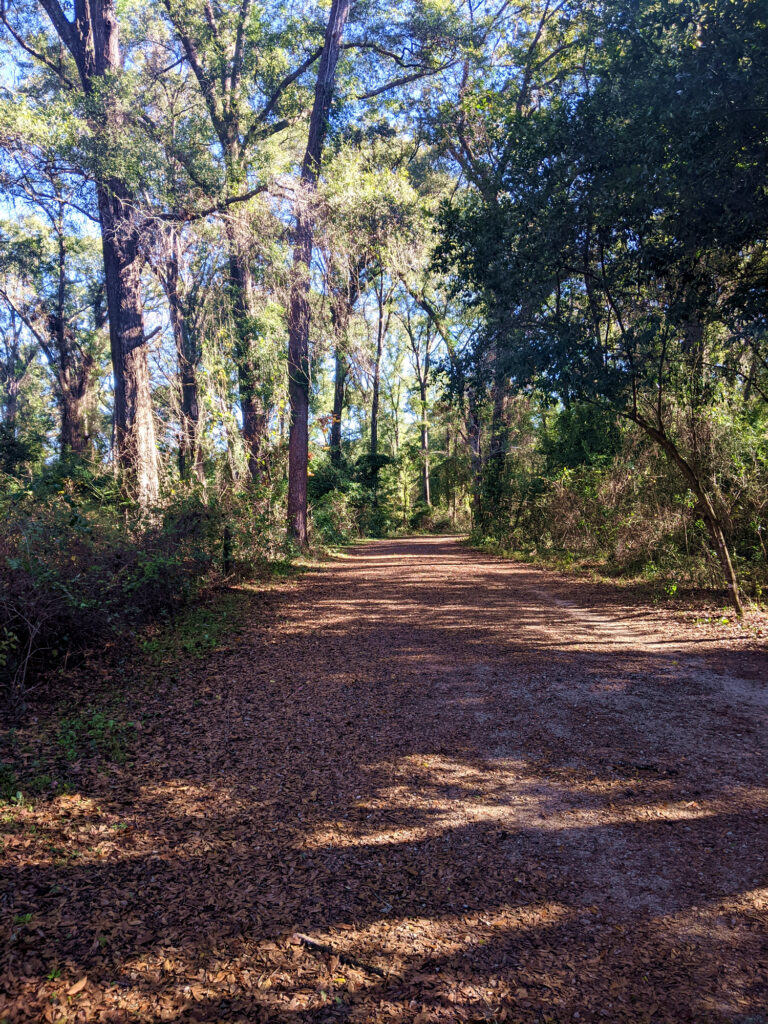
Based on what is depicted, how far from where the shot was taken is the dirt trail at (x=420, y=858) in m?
1.98

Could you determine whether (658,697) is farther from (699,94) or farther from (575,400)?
(699,94)

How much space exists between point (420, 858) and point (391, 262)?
14.0m

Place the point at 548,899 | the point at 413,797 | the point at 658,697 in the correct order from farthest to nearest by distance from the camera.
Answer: the point at 658,697, the point at 413,797, the point at 548,899

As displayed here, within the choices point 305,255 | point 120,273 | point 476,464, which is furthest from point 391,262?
point 476,464

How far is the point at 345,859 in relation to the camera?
273 centimetres

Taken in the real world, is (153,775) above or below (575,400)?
below

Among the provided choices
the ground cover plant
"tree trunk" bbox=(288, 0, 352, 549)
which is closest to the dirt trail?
the ground cover plant

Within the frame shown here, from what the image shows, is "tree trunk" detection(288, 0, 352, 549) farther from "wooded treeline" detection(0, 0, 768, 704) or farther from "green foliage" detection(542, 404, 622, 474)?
"green foliage" detection(542, 404, 622, 474)

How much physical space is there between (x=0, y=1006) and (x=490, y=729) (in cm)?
311

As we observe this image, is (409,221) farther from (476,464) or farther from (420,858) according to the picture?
(420,858)

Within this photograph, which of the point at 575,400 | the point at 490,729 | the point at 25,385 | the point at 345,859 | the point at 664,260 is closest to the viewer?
the point at 345,859

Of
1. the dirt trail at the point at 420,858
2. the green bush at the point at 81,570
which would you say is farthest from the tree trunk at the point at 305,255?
the dirt trail at the point at 420,858

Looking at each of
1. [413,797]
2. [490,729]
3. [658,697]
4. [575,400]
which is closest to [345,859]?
[413,797]

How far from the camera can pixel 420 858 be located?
2.74 m
